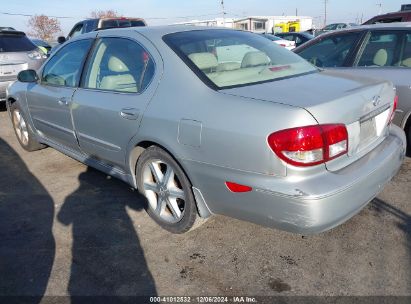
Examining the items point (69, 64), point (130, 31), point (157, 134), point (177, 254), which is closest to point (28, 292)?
point (177, 254)

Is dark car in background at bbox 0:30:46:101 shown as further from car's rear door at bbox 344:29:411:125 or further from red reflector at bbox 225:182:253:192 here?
red reflector at bbox 225:182:253:192

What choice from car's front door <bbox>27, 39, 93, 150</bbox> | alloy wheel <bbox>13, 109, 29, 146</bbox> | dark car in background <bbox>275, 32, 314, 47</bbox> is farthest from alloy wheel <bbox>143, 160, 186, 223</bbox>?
dark car in background <bbox>275, 32, 314, 47</bbox>

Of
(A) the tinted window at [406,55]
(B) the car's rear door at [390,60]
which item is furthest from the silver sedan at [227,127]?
(A) the tinted window at [406,55]

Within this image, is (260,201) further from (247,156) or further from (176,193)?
(176,193)

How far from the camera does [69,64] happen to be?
13.1 feet

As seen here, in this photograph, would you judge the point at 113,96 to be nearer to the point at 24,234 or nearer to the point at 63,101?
the point at 63,101

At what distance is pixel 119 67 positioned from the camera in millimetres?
3305

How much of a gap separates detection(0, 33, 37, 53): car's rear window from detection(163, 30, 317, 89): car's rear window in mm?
5815

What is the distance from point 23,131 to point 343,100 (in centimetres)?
437

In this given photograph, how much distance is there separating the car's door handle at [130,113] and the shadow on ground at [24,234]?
114 cm

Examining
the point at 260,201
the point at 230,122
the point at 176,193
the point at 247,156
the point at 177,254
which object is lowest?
the point at 177,254

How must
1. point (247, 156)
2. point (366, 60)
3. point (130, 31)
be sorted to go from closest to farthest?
point (247, 156), point (130, 31), point (366, 60)

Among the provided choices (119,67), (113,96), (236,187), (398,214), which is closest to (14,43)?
(119,67)

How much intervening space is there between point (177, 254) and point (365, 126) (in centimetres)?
157
